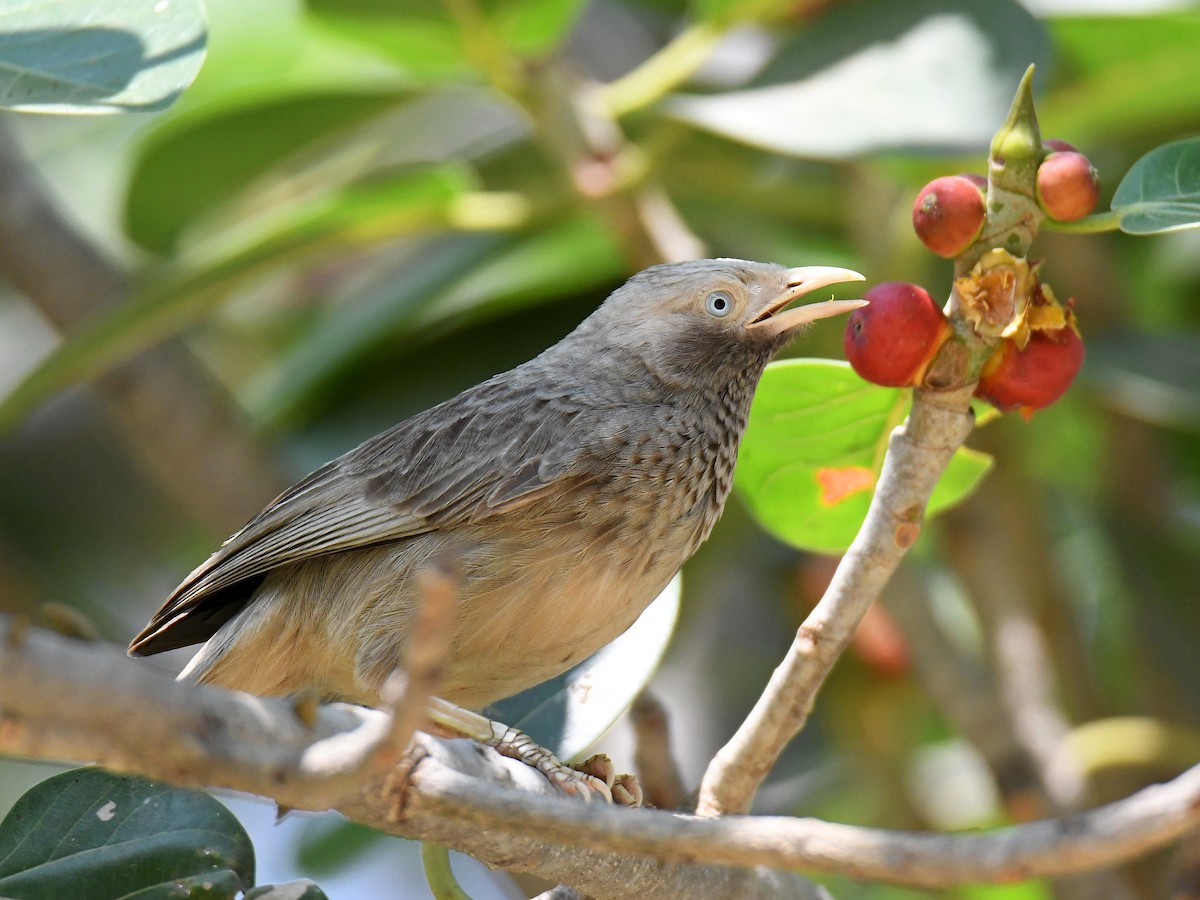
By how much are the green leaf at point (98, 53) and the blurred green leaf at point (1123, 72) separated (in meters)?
2.50

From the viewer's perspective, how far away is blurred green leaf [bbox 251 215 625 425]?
435 centimetres

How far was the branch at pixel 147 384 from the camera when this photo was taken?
4.27 metres

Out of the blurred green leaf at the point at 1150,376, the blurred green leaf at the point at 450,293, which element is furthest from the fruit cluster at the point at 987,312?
the blurred green leaf at the point at 450,293

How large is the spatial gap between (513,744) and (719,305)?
118 centimetres

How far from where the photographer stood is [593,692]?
2.85 meters

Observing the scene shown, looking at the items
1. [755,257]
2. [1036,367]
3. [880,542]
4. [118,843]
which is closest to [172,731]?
[118,843]

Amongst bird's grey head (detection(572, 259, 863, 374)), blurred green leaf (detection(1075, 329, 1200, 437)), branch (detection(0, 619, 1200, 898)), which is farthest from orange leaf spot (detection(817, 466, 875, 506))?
blurred green leaf (detection(1075, 329, 1200, 437))

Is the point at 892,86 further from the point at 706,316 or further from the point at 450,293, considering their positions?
the point at 450,293

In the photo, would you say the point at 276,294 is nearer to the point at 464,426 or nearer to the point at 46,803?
the point at 464,426

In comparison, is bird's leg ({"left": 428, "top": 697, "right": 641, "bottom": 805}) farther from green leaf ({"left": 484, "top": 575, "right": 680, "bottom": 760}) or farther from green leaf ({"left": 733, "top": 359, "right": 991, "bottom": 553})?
green leaf ({"left": 733, "top": 359, "right": 991, "bottom": 553})

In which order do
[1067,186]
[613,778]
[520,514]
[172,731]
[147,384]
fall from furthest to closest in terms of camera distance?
[147,384] < [520,514] < [613,778] < [1067,186] < [172,731]

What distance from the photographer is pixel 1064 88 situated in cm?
421

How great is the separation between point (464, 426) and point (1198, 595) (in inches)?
96.4

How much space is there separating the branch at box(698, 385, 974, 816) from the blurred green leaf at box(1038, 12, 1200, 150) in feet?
6.76
